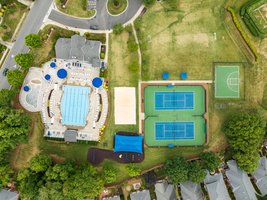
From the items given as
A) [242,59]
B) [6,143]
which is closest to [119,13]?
[242,59]

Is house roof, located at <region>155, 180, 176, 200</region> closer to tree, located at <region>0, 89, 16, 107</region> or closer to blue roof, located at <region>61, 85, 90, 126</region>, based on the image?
blue roof, located at <region>61, 85, 90, 126</region>

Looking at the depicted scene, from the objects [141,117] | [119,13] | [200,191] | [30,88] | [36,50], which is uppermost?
[119,13]

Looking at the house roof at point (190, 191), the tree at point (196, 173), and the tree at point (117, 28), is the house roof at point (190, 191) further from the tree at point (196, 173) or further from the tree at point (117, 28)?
the tree at point (117, 28)

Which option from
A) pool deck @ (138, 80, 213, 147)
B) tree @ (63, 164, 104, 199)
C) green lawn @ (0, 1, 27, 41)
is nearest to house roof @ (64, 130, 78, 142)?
tree @ (63, 164, 104, 199)

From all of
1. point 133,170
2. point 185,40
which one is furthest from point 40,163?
point 185,40

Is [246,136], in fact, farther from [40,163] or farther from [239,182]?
[40,163]

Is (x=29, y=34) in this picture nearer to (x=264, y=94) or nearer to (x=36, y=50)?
(x=36, y=50)
